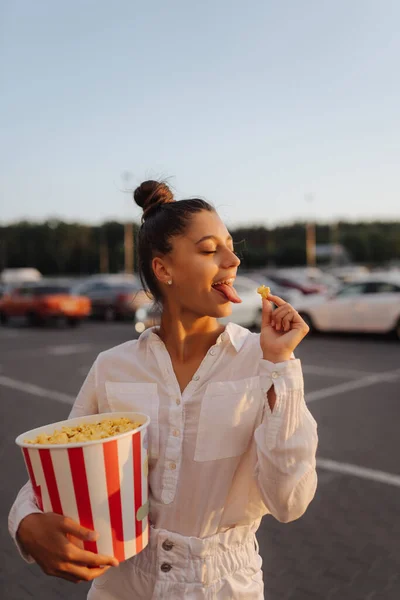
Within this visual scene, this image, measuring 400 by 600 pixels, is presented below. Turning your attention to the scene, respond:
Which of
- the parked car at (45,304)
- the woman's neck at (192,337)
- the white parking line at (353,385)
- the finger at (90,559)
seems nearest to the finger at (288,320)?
the woman's neck at (192,337)

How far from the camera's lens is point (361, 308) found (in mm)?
13641

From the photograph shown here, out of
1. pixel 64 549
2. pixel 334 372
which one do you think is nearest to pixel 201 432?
pixel 64 549

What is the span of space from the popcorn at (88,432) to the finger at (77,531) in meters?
0.18

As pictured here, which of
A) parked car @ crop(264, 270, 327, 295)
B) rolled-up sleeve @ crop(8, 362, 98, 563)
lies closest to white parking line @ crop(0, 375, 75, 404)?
rolled-up sleeve @ crop(8, 362, 98, 563)

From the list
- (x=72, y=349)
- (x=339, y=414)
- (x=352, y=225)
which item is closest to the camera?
(x=339, y=414)

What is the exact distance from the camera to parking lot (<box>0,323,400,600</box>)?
10.8ft

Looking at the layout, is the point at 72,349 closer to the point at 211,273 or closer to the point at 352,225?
the point at 211,273

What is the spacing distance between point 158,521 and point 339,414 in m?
5.68

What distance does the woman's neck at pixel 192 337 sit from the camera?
1.63m

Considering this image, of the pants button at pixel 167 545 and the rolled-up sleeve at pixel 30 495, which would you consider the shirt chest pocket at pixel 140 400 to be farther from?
the pants button at pixel 167 545

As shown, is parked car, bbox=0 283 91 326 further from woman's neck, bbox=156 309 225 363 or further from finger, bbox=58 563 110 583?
finger, bbox=58 563 110 583

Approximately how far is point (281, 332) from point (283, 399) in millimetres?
173

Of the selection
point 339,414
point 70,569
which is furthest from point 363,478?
point 70,569

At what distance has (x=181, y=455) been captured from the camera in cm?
148
